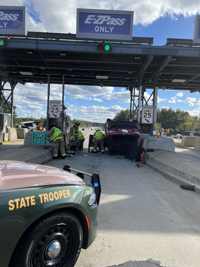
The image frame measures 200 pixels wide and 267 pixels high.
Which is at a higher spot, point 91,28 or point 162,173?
point 91,28

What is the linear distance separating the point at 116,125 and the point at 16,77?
12.3 meters

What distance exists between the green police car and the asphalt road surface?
463mm

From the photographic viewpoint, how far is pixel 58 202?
1911 millimetres

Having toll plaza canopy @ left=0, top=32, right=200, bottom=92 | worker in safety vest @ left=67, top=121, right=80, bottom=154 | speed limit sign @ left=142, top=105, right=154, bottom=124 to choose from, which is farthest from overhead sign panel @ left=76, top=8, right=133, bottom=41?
worker in safety vest @ left=67, top=121, right=80, bottom=154

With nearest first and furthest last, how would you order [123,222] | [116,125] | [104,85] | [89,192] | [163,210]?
[89,192] → [123,222] → [163,210] → [116,125] → [104,85]

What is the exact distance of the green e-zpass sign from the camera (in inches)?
411

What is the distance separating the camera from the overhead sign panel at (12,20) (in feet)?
Answer: 34.4

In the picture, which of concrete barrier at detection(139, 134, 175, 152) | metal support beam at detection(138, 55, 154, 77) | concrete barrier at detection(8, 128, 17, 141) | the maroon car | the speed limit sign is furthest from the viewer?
concrete barrier at detection(8, 128, 17, 141)

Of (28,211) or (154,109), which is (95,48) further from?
(28,211)

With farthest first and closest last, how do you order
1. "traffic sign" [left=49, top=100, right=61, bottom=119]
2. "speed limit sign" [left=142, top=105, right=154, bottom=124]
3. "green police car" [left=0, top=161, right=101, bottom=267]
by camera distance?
"traffic sign" [left=49, top=100, right=61, bottom=119] → "speed limit sign" [left=142, top=105, right=154, bottom=124] → "green police car" [left=0, top=161, right=101, bottom=267]

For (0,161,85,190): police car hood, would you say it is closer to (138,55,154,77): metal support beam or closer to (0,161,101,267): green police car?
(0,161,101,267): green police car

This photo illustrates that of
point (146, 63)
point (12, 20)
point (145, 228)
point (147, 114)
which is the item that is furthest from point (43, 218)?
point (12, 20)

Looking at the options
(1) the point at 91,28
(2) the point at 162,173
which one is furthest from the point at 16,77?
(2) the point at 162,173

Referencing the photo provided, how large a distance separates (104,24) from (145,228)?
11.0 meters
